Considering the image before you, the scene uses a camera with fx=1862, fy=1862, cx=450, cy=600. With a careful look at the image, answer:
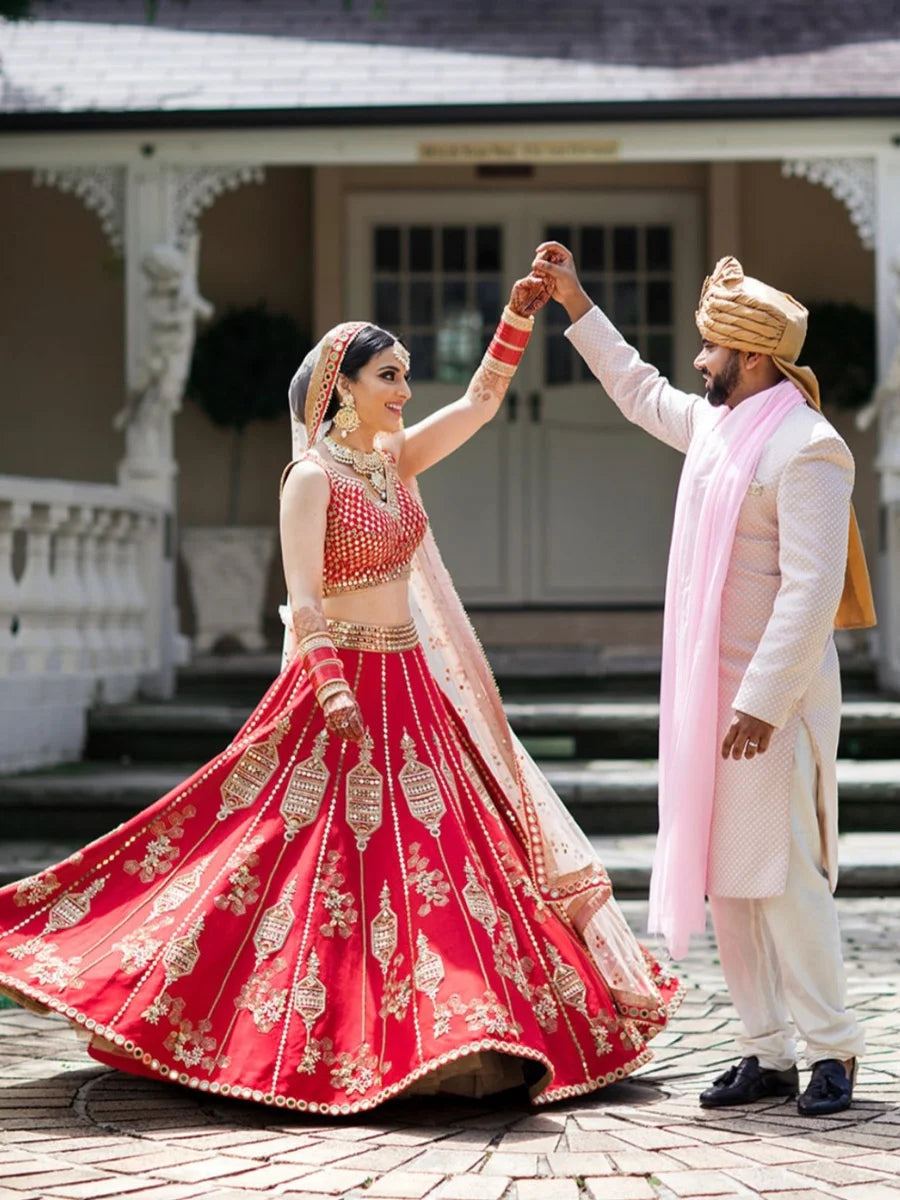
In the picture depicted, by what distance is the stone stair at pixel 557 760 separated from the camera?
26.4 ft

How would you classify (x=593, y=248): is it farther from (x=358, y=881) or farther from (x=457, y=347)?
(x=358, y=881)

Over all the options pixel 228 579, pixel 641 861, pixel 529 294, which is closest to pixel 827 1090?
pixel 529 294

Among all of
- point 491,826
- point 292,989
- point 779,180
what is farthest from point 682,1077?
point 779,180

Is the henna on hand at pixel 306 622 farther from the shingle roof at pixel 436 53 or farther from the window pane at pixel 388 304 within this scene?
the window pane at pixel 388 304

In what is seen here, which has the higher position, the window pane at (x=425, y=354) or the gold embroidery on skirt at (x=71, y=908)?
the window pane at (x=425, y=354)

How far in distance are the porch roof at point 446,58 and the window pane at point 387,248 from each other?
1.35 m

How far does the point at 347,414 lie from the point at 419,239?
24.6ft

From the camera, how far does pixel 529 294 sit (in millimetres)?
4711

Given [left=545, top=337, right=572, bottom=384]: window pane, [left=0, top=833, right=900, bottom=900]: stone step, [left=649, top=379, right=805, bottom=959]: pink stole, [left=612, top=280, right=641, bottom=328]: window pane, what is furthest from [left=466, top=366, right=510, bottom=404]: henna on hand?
[left=612, top=280, right=641, bottom=328]: window pane

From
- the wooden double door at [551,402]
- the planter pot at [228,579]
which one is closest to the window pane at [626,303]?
the wooden double door at [551,402]

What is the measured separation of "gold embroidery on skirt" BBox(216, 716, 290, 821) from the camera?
4.45 metres

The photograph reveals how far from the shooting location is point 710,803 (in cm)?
411

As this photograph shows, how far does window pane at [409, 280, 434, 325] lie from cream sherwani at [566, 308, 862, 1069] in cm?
790

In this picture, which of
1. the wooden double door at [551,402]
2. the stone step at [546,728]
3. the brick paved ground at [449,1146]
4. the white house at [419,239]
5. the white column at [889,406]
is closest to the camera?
the brick paved ground at [449,1146]
